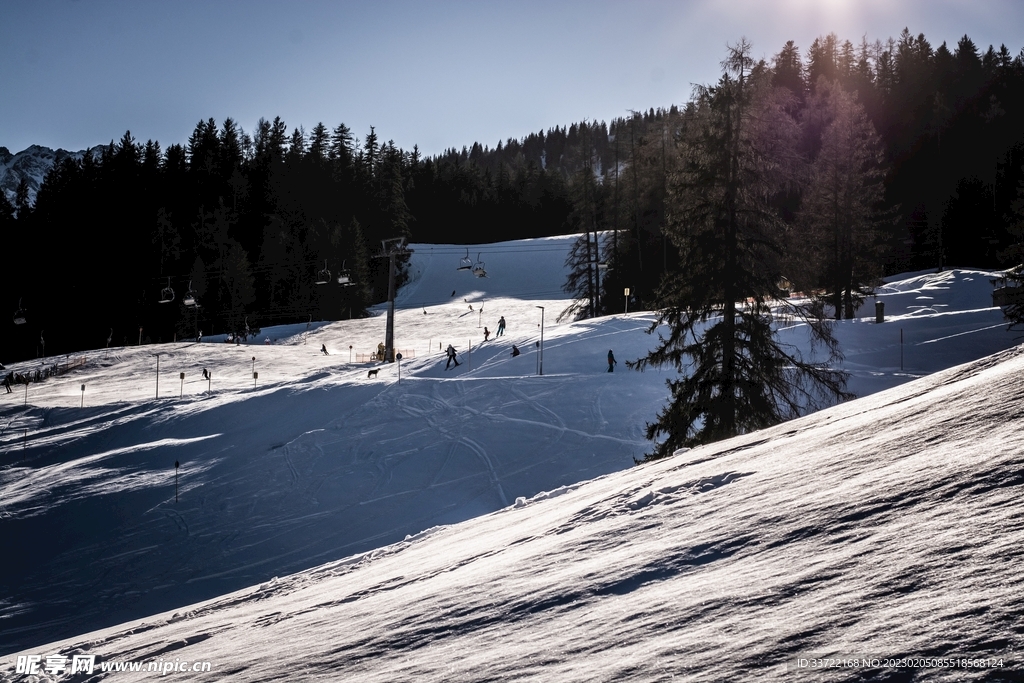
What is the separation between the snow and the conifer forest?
10.3m

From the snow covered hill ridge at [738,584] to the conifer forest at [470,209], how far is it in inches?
1200

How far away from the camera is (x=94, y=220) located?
282ft

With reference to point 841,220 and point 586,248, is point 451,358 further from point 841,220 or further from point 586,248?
point 586,248

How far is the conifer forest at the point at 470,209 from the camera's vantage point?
146 feet

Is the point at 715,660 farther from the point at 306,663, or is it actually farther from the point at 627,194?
the point at 627,194

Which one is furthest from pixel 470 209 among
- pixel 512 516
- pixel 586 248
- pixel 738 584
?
pixel 738 584

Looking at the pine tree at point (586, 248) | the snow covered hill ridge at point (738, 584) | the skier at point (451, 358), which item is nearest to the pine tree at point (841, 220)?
the pine tree at point (586, 248)

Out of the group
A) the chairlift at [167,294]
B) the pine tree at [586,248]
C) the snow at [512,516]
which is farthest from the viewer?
the pine tree at [586,248]

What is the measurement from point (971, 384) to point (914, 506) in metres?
2.85

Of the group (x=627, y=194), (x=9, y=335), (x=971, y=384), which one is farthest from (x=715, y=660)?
(x=9, y=335)

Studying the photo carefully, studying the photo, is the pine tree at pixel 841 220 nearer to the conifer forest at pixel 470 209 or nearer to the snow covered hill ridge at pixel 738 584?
the conifer forest at pixel 470 209

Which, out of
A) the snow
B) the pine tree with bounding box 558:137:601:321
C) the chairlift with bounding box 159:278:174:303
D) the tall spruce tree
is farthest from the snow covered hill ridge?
the pine tree with bounding box 558:137:601:321

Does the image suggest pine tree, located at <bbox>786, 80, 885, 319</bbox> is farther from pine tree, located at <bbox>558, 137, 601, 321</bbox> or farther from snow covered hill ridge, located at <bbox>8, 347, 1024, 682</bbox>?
snow covered hill ridge, located at <bbox>8, 347, 1024, 682</bbox>

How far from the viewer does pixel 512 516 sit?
30.4ft
